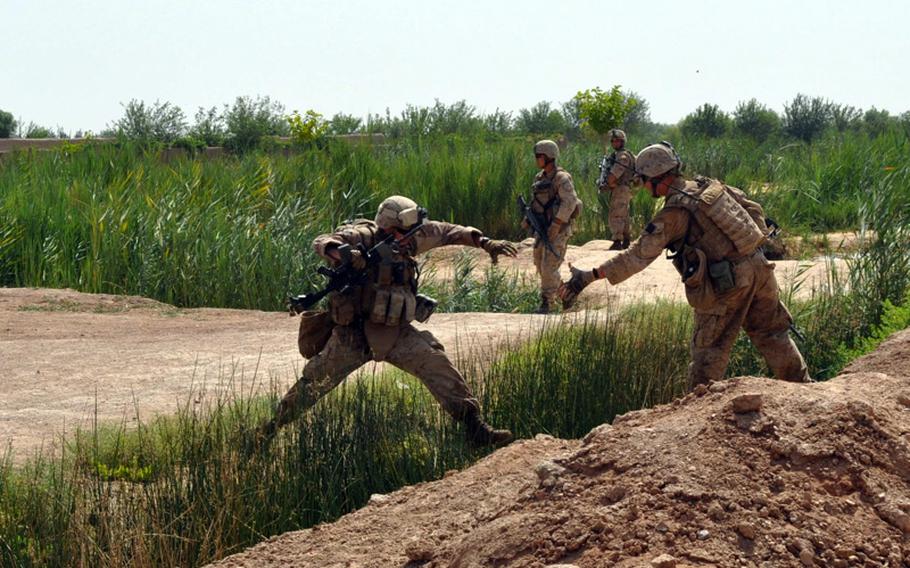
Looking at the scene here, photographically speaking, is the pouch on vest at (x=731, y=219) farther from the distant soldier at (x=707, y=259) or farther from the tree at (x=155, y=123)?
the tree at (x=155, y=123)

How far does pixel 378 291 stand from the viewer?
646 centimetres

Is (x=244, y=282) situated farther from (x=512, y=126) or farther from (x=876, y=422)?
(x=512, y=126)

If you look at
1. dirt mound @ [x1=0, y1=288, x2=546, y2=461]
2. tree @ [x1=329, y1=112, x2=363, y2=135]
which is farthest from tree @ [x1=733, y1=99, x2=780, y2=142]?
dirt mound @ [x1=0, y1=288, x2=546, y2=461]

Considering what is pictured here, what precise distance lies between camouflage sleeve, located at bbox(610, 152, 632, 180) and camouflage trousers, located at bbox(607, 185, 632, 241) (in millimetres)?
887

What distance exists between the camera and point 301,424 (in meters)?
5.90

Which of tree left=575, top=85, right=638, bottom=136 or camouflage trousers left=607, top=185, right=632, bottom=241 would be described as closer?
camouflage trousers left=607, top=185, right=632, bottom=241

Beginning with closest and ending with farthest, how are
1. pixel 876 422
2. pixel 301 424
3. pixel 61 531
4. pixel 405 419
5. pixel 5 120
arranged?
pixel 876 422 < pixel 61 531 < pixel 301 424 < pixel 405 419 < pixel 5 120

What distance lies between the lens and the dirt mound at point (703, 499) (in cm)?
356

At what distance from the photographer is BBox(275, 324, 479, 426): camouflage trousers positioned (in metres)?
6.33

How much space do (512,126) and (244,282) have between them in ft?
80.1

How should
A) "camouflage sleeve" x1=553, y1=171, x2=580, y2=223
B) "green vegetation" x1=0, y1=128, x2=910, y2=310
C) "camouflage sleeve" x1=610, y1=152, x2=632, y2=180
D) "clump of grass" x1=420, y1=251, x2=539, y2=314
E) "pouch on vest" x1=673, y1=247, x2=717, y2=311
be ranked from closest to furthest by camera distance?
"pouch on vest" x1=673, y1=247, x2=717, y2=311, "camouflage sleeve" x1=553, y1=171, x2=580, y2=223, "clump of grass" x1=420, y1=251, x2=539, y2=314, "green vegetation" x1=0, y1=128, x2=910, y2=310, "camouflage sleeve" x1=610, y1=152, x2=632, y2=180

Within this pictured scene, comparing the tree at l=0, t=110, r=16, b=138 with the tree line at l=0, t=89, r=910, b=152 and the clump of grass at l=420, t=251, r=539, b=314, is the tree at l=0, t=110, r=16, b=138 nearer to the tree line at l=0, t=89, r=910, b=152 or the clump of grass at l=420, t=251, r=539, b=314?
the tree line at l=0, t=89, r=910, b=152

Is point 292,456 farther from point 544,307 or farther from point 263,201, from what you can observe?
point 263,201

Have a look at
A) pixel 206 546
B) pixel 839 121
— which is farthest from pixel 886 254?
pixel 839 121
